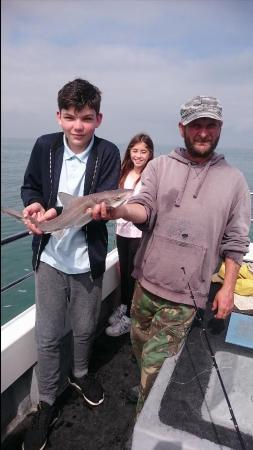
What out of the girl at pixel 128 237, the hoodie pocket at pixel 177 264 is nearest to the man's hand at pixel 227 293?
the hoodie pocket at pixel 177 264

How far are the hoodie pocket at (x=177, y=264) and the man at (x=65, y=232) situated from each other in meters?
0.50

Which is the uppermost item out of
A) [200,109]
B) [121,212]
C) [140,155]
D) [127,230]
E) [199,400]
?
[200,109]

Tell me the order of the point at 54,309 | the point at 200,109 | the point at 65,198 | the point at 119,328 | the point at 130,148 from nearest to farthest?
the point at 65,198 < the point at 200,109 < the point at 54,309 < the point at 119,328 < the point at 130,148

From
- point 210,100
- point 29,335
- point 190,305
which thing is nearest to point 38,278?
point 29,335

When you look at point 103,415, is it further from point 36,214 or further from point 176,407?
point 36,214

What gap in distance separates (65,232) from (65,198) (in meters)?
0.29

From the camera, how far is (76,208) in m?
2.65

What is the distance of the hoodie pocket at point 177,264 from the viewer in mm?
3098

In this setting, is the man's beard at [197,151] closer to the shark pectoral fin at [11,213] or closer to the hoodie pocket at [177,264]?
the hoodie pocket at [177,264]

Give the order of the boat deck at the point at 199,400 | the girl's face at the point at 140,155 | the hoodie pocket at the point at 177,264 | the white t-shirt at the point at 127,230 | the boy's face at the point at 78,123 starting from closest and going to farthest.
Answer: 1. the boat deck at the point at 199,400
2. the boy's face at the point at 78,123
3. the hoodie pocket at the point at 177,264
4. the white t-shirt at the point at 127,230
5. the girl's face at the point at 140,155

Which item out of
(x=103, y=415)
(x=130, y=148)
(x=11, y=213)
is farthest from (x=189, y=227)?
(x=130, y=148)

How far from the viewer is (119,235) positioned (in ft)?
15.4

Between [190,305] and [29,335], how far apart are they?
1509mm

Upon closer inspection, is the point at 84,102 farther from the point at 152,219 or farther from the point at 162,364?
the point at 162,364
